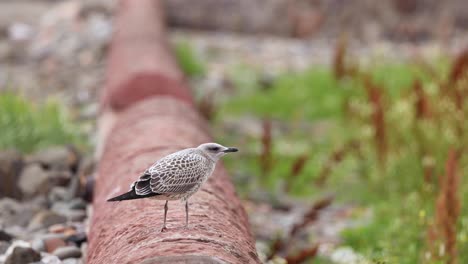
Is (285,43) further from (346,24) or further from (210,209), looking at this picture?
(210,209)

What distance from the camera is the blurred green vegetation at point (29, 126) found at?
242 inches

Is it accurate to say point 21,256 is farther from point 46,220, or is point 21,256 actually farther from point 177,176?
point 177,176

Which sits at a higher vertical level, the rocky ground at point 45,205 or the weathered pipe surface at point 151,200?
the weathered pipe surface at point 151,200

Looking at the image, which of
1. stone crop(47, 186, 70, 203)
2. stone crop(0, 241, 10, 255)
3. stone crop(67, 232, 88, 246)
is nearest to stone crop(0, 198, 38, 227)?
stone crop(47, 186, 70, 203)

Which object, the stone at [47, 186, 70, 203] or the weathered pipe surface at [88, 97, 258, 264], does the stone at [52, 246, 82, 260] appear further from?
the stone at [47, 186, 70, 203]

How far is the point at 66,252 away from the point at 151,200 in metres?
0.83

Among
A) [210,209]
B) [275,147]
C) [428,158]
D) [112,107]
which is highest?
[210,209]

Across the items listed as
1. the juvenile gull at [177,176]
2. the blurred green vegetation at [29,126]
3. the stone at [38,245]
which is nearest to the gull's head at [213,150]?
the juvenile gull at [177,176]

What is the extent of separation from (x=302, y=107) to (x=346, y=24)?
333 centimetres

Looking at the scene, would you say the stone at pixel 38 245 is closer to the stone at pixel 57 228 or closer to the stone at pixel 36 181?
the stone at pixel 57 228

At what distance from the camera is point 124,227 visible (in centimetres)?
344

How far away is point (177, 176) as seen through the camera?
3.25 metres

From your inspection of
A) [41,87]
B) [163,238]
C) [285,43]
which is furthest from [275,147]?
[163,238]

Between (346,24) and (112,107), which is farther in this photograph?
(346,24)
